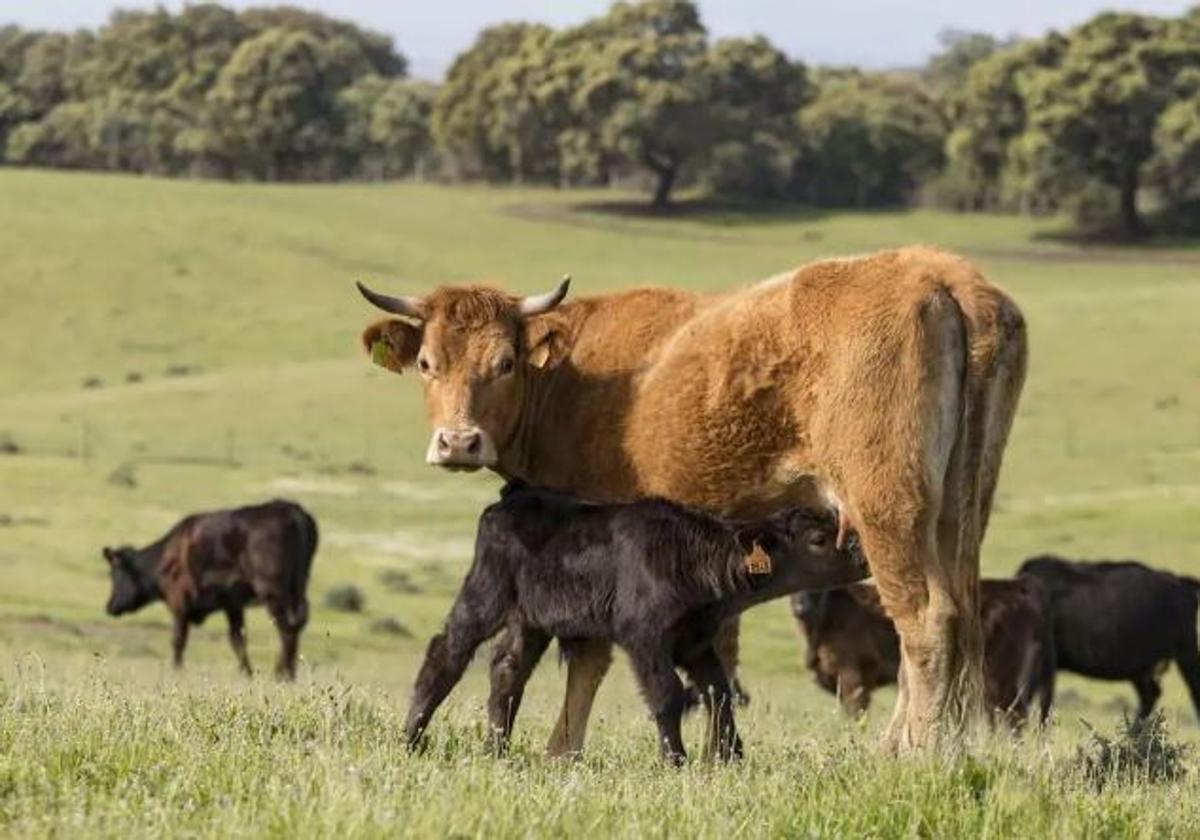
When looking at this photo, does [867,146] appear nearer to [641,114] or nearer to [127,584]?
[641,114]

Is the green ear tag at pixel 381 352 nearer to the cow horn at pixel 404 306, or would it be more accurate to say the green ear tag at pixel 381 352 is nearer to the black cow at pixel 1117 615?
the cow horn at pixel 404 306

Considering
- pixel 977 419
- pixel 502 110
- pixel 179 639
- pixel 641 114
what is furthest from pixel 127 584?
pixel 502 110

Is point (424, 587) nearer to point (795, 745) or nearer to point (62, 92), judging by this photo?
point (795, 745)

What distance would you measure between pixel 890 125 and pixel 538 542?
8817 cm

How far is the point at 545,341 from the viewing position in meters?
10.8

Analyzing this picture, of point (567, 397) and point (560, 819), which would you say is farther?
point (567, 397)

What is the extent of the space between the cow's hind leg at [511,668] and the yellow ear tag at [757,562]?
105 centimetres

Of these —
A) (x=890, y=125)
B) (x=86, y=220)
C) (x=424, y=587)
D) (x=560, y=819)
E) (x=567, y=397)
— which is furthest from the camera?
(x=890, y=125)

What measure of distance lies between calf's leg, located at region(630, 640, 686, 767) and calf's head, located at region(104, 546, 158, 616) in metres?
15.7

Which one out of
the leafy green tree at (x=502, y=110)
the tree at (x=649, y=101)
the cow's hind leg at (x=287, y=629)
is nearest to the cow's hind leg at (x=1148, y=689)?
the cow's hind leg at (x=287, y=629)

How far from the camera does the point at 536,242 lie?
81062mm

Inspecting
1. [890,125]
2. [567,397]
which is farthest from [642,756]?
[890,125]

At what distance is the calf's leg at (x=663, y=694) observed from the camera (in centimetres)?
878

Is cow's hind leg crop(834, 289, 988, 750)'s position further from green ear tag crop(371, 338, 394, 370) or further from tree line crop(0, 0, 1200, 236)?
tree line crop(0, 0, 1200, 236)
